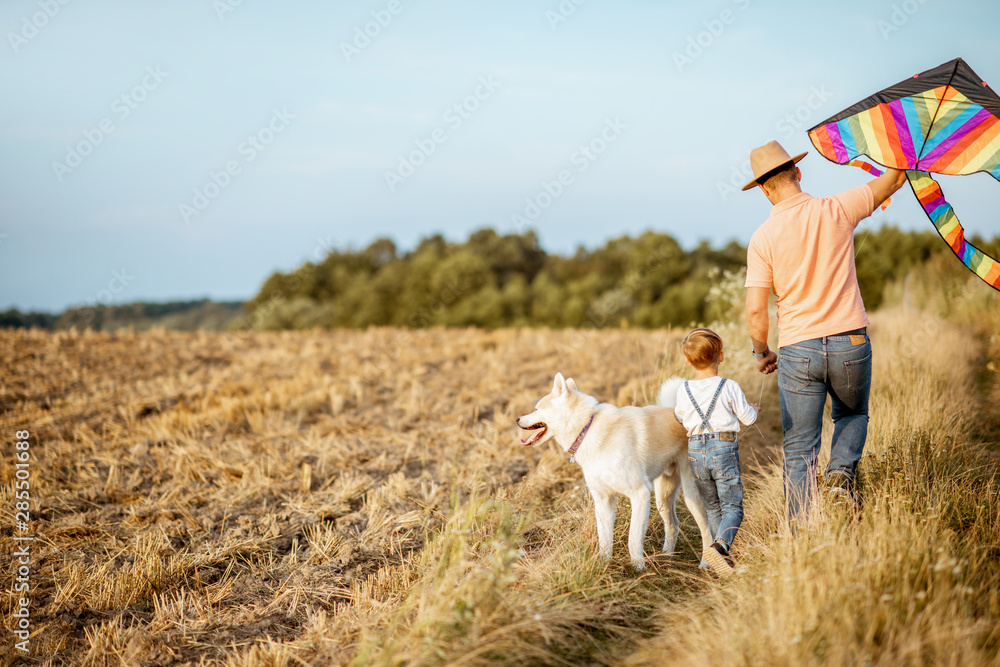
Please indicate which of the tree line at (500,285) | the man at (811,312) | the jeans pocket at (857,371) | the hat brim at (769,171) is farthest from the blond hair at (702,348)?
the tree line at (500,285)

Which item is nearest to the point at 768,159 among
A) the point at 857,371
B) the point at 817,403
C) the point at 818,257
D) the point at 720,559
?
the point at 818,257

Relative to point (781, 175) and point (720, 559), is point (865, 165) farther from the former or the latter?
point (720, 559)

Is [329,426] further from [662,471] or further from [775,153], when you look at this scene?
[775,153]

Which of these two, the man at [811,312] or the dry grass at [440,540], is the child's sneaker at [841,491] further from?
the dry grass at [440,540]

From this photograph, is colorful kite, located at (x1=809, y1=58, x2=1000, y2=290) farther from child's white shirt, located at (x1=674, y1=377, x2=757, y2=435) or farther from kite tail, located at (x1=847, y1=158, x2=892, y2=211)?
child's white shirt, located at (x1=674, y1=377, x2=757, y2=435)

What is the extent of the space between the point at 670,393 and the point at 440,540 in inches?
72.9

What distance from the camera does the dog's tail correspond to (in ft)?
13.2

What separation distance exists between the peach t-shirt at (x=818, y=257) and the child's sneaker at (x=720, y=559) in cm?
131

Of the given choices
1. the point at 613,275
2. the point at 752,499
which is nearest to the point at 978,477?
the point at 752,499

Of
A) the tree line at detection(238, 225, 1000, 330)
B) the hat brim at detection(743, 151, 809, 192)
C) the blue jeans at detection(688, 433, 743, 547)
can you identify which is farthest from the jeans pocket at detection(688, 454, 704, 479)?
the tree line at detection(238, 225, 1000, 330)

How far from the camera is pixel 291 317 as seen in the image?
39.7 meters

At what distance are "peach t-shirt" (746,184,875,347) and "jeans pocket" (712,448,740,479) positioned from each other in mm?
784

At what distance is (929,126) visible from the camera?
342 cm

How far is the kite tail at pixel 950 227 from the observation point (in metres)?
3.76
